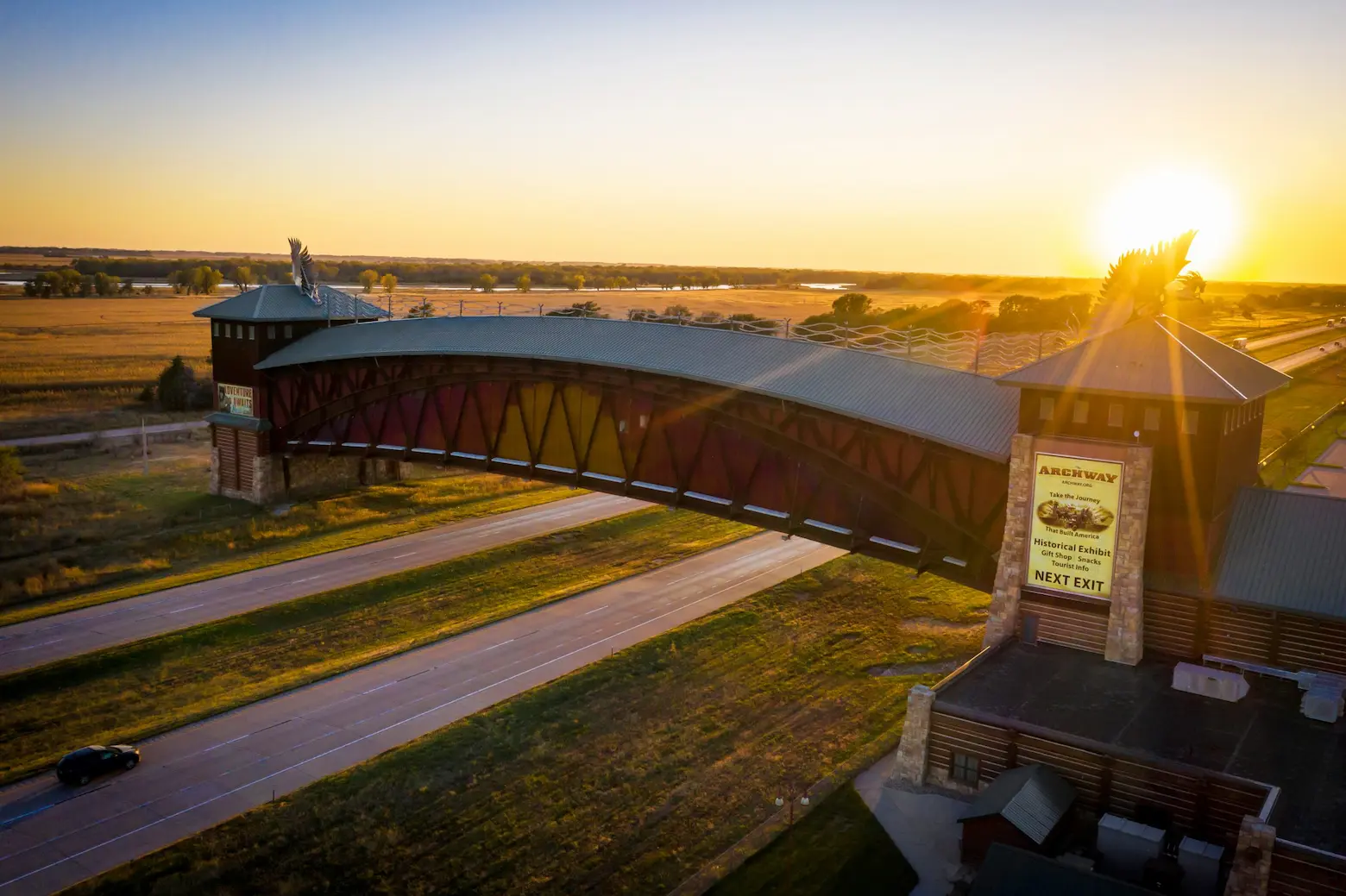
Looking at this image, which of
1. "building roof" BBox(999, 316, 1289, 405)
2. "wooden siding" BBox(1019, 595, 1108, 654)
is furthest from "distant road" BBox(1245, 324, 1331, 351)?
"wooden siding" BBox(1019, 595, 1108, 654)

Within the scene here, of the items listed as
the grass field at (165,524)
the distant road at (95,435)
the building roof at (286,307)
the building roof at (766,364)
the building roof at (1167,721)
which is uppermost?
the building roof at (286,307)

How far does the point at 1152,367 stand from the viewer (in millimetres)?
28516

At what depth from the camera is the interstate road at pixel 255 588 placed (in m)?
37.3

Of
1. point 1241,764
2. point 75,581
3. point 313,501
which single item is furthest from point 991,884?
point 313,501

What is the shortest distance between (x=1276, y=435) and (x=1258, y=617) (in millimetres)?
44940

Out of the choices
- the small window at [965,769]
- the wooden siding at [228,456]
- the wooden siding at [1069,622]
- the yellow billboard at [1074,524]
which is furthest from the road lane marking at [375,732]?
the wooden siding at [228,456]

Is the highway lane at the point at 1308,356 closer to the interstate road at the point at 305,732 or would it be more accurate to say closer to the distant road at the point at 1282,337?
the distant road at the point at 1282,337

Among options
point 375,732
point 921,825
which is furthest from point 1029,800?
point 375,732

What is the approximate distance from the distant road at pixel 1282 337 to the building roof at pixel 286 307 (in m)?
70.5

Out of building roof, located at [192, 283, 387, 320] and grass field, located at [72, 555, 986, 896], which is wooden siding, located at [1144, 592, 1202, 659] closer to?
grass field, located at [72, 555, 986, 896]

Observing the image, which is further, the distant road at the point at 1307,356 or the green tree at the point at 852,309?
the distant road at the point at 1307,356

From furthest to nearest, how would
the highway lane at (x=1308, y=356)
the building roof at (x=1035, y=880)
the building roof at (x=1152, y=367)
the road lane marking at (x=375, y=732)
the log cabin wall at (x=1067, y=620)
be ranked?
the highway lane at (x=1308, y=356) → the log cabin wall at (x=1067, y=620) → the building roof at (x=1152, y=367) → the road lane marking at (x=375, y=732) → the building roof at (x=1035, y=880)

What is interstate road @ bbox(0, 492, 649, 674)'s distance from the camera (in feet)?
123

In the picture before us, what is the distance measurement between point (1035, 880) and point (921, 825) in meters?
5.51
